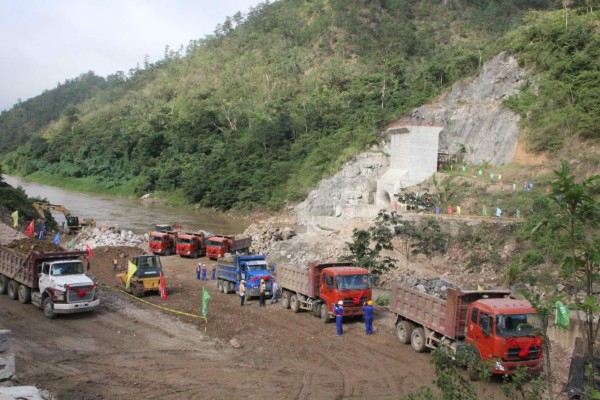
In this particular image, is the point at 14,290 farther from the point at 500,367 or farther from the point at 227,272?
the point at 500,367

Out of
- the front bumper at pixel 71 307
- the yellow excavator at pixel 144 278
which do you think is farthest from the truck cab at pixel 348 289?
the yellow excavator at pixel 144 278

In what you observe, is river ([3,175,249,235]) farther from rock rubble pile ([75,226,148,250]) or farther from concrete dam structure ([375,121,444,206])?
concrete dam structure ([375,121,444,206])

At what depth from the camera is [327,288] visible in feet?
62.8

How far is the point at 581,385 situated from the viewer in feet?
33.3

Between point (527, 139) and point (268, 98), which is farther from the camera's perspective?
point (268, 98)

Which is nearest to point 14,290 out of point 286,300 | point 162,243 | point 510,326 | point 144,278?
point 144,278

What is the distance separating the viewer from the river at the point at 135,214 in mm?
58188

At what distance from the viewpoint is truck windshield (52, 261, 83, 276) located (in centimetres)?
1950

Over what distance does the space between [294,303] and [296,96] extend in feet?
274

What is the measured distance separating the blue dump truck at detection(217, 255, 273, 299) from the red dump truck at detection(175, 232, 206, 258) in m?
12.2

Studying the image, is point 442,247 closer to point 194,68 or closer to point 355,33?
point 355,33

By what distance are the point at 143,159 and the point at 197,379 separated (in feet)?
294

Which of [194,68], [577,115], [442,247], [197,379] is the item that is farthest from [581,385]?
[194,68]

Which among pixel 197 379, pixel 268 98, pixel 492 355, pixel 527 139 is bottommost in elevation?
pixel 197 379
